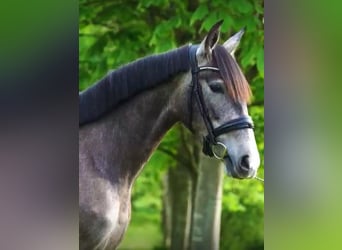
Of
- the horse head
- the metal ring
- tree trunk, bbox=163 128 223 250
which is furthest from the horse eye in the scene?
tree trunk, bbox=163 128 223 250

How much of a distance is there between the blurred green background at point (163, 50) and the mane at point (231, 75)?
92 millimetres

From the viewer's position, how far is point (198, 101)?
9.71 ft

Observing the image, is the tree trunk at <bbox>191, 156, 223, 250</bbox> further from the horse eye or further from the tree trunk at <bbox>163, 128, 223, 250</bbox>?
the horse eye

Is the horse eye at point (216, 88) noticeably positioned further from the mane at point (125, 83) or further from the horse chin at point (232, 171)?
the horse chin at point (232, 171)

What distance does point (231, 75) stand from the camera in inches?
115

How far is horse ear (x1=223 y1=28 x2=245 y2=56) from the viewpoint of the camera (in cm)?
299

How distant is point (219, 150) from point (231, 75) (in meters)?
0.36

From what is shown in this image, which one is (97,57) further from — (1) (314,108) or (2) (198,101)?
(1) (314,108)

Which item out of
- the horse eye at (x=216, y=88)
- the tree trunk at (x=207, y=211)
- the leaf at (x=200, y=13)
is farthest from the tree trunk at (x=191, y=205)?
the leaf at (x=200, y=13)

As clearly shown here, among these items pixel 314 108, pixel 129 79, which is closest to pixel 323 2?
pixel 314 108

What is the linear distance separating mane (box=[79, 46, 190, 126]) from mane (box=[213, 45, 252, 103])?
6.5 inches

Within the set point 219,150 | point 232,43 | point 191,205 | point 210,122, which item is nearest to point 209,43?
point 232,43

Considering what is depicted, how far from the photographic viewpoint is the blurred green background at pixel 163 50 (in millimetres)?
3035

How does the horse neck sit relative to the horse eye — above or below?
below
